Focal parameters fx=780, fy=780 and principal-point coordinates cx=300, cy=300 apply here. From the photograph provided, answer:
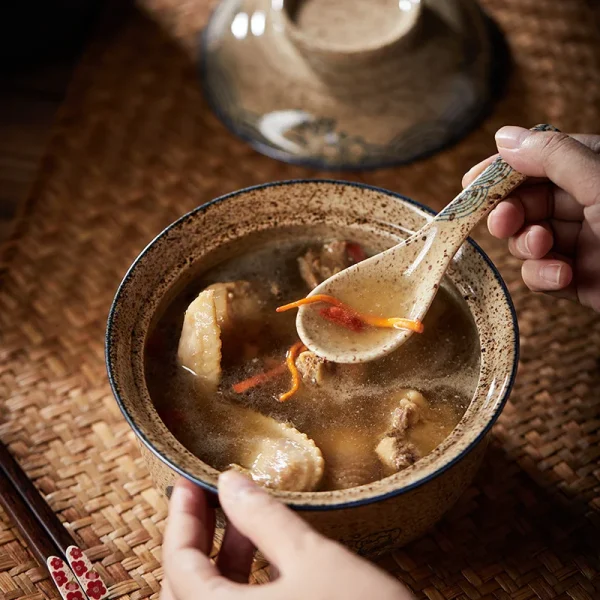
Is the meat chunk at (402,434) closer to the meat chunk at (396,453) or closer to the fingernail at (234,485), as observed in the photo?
the meat chunk at (396,453)

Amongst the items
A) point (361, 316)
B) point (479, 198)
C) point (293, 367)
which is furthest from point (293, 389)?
point (479, 198)

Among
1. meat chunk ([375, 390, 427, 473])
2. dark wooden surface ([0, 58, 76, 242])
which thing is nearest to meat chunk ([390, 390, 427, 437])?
meat chunk ([375, 390, 427, 473])

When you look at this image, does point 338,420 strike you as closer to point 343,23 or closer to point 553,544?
point 553,544

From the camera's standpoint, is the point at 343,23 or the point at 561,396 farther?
the point at 343,23

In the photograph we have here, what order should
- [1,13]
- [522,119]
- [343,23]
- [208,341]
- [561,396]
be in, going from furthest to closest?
[1,13], [522,119], [343,23], [561,396], [208,341]

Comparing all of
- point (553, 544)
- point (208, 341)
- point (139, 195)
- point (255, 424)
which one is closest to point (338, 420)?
point (255, 424)

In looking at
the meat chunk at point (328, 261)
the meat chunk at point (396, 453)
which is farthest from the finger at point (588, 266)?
the meat chunk at point (396, 453)
